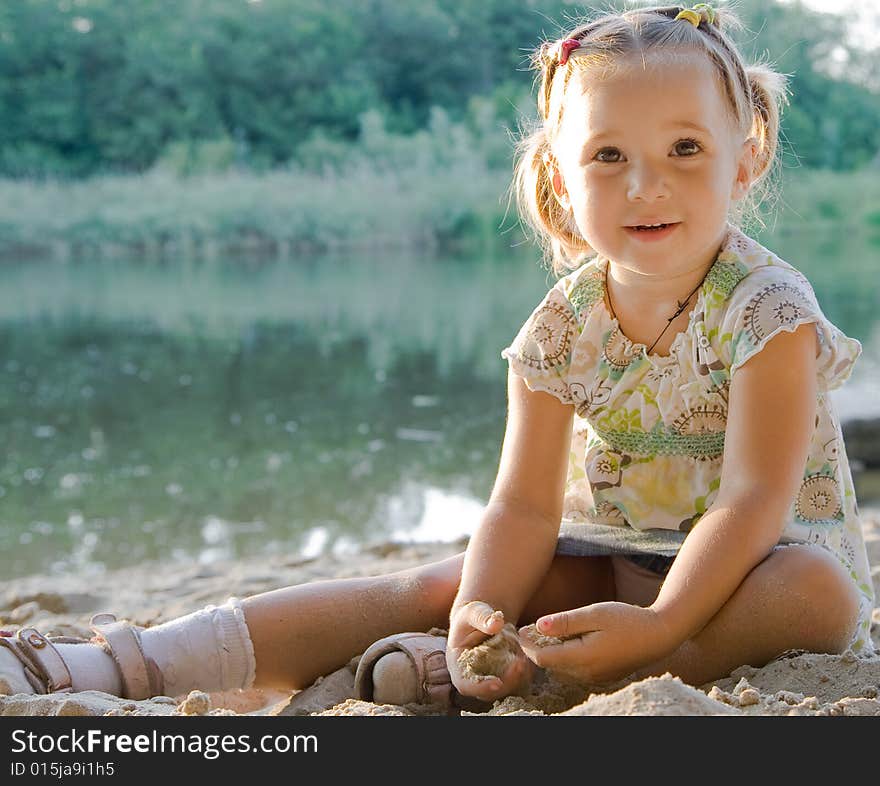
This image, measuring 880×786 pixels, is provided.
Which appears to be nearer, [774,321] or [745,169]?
[774,321]

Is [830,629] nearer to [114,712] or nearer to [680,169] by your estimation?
[680,169]

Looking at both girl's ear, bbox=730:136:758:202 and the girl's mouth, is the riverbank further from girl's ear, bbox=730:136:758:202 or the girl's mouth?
the girl's mouth

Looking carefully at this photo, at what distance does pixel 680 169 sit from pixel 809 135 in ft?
50.5

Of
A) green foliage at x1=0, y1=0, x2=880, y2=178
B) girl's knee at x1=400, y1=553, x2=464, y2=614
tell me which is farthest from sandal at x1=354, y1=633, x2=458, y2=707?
green foliage at x1=0, y1=0, x2=880, y2=178

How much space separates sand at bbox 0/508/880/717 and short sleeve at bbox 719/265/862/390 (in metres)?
0.34

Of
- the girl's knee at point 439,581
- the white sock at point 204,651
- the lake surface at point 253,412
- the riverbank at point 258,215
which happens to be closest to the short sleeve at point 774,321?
the girl's knee at point 439,581

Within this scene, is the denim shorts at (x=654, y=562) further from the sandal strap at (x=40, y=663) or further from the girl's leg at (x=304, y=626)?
the sandal strap at (x=40, y=663)

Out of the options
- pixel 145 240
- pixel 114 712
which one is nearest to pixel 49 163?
pixel 145 240

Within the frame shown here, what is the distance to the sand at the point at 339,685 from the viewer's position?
3.49 feet

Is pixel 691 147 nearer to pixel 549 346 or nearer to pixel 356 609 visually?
pixel 549 346

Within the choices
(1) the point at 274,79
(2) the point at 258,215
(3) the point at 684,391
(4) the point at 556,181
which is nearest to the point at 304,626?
(3) the point at 684,391

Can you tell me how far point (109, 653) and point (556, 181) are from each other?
828 mm

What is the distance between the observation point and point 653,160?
4.49 feet
